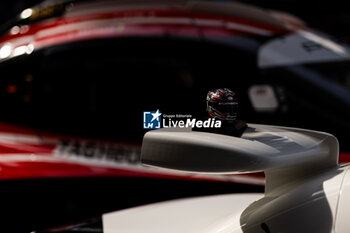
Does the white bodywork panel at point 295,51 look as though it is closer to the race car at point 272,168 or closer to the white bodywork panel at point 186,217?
the white bodywork panel at point 186,217

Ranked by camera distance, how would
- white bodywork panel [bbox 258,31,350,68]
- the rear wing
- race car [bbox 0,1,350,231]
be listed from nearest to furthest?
1. the rear wing
2. race car [bbox 0,1,350,231]
3. white bodywork panel [bbox 258,31,350,68]

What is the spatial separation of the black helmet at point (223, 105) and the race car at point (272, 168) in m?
0.04

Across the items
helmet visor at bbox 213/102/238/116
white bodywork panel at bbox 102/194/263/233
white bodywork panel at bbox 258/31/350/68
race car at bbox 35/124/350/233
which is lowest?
white bodywork panel at bbox 102/194/263/233

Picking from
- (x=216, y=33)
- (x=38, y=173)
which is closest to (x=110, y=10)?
(x=216, y=33)

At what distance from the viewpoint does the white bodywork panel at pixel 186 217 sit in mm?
633

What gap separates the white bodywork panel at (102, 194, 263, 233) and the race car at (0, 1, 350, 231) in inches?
30.8

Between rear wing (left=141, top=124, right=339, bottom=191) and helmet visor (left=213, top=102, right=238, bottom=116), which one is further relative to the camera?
helmet visor (left=213, top=102, right=238, bottom=116)

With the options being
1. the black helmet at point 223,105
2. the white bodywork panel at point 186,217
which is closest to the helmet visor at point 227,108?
the black helmet at point 223,105

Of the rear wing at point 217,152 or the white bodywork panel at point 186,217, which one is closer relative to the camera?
the rear wing at point 217,152

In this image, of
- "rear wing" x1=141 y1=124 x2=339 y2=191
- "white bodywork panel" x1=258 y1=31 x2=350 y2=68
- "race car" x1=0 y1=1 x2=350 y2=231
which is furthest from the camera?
"white bodywork panel" x1=258 y1=31 x2=350 y2=68

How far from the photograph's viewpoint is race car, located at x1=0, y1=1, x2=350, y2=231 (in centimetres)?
167

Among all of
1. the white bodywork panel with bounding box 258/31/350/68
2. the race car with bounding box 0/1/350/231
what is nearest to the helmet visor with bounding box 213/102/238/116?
the race car with bounding box 0/1/350/231

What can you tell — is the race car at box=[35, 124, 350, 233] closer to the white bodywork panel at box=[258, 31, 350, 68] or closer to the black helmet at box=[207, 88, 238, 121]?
the black helmet at box=[207, 88, 238, 121]

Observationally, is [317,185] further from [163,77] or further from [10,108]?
[10,108]
